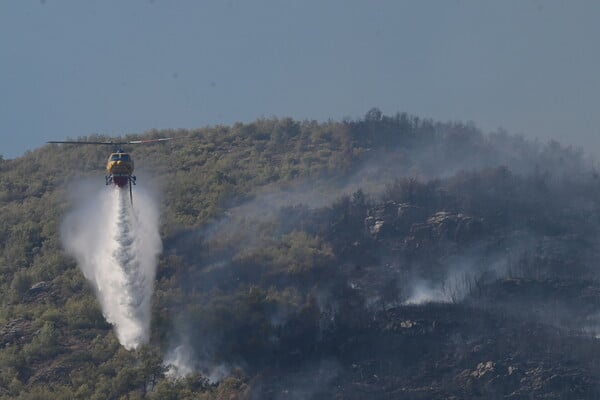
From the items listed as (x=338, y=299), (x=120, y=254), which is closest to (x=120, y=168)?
(x=120, y=254)

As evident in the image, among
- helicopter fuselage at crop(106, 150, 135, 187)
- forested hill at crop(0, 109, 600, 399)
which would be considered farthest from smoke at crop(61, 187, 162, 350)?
helicopter fuselage at crop(106, 150, 135, 187)

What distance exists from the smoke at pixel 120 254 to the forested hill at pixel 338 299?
5.93 feet

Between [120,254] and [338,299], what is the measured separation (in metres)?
28.7

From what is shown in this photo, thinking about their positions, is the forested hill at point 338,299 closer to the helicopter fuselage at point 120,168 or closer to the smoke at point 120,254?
the smoke at point 120,254

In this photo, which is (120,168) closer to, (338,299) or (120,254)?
(120,254)

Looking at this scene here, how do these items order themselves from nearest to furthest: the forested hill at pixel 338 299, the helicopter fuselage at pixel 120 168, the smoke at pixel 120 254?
the forested hill at pixel 338 299, the helicopter fuselage at pixel 120 168, the smoke at pixel 120 254

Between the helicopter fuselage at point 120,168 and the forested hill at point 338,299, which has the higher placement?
the helicopter fuselage at point 120,168

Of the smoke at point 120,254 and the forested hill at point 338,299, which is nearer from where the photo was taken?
the forested hill at point 338,299

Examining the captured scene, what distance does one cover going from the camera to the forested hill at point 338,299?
134875mm

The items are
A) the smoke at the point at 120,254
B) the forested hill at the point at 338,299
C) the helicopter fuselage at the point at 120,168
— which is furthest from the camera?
the smoke at the point at 120,254

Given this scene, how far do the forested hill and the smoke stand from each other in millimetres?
1806

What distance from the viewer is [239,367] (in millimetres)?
140750

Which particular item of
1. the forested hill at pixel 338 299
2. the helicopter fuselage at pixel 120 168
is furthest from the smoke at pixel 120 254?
the helicopter fuselage at pixel 120 168

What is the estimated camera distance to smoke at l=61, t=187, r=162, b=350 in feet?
510
